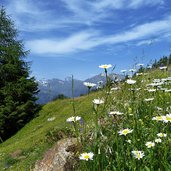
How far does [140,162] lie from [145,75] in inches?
198

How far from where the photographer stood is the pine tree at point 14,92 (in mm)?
42969

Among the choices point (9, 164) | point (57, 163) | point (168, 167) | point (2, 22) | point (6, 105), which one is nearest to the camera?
point (168, 167)

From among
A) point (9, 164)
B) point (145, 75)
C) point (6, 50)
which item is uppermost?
point (6, 50)

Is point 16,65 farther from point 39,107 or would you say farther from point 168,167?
point 168,167

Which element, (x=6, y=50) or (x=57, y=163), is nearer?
(x=57, y=163)

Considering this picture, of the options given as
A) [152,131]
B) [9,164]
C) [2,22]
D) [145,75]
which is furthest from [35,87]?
[152,131]

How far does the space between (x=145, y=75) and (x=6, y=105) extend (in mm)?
35575

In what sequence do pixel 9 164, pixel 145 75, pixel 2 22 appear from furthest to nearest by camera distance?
1. pixel 2 22
2. pixel 9 164
3. pixel 145 75

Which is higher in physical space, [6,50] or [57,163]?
[6,50]

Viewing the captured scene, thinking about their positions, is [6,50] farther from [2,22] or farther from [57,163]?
[57,163]

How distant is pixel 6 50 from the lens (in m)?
50.2

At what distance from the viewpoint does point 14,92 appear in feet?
148

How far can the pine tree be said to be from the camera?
42969mm

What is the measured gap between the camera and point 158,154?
16.0ft
